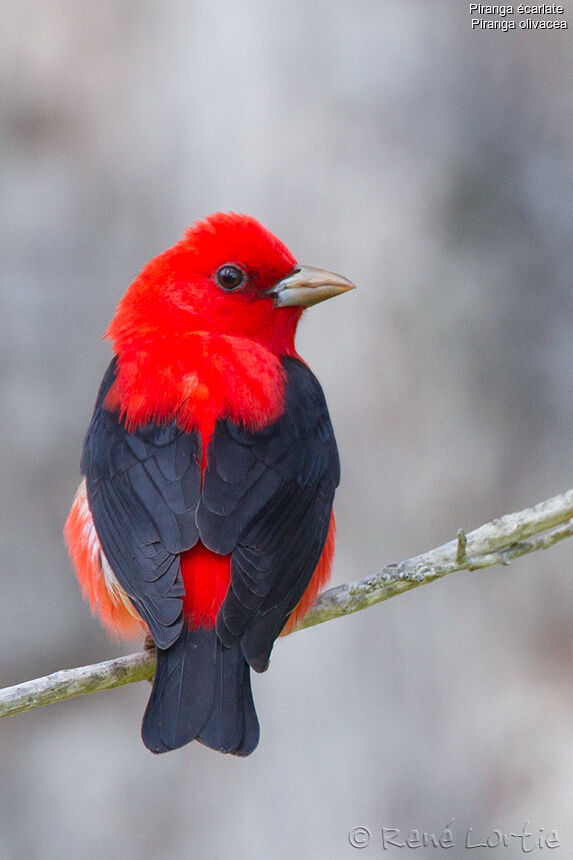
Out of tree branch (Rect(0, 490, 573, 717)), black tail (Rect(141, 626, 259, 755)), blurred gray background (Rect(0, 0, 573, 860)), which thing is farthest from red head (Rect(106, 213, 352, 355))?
black tail (Rect(141, 626, 259, 755))

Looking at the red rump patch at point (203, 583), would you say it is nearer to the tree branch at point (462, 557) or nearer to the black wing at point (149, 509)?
the black wing at point (149, 509)

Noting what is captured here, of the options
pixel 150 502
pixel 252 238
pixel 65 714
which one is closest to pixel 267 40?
pixel 252 238

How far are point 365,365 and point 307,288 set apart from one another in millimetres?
915

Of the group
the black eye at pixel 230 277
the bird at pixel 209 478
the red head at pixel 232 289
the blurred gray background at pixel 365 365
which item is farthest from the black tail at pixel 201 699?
the blurred gray background at pixel 365 365

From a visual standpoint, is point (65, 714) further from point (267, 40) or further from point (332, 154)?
point (267, 40)

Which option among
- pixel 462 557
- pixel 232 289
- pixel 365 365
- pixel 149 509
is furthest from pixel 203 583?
pixel 365 365

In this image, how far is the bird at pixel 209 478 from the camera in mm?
3490

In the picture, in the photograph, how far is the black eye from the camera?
14.8 ft

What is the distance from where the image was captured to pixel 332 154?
5.41m

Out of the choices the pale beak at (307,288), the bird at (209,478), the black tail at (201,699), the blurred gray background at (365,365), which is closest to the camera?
the black tail at (201,699)

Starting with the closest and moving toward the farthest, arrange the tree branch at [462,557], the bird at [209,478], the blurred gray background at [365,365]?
the bird at [209,478] → the tree branch at [462,557] → the blurred gray background at [365,365]

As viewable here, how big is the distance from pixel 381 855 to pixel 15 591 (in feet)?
6.65

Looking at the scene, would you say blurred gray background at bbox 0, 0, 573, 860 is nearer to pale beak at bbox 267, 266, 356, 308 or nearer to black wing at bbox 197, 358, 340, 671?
pale beak at bbox 267, 266, 356, 308

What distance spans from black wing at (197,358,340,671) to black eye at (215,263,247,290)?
0.54 metres
